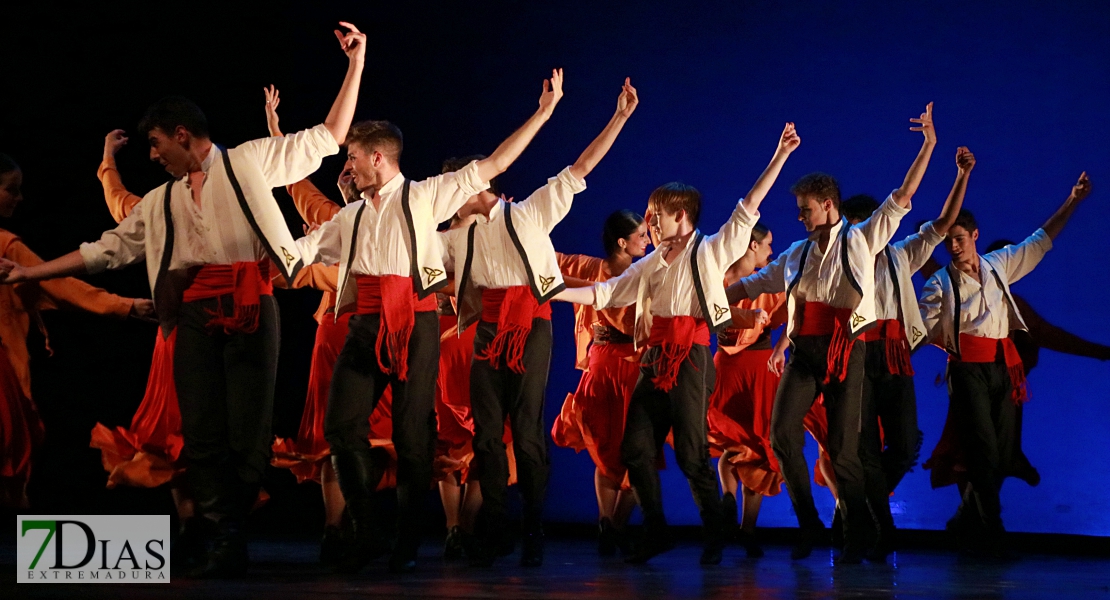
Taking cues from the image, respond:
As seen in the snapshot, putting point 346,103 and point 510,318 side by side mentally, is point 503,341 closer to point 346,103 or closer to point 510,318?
point 510,318

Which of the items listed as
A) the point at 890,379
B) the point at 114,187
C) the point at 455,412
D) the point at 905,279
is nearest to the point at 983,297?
the point at 905,279

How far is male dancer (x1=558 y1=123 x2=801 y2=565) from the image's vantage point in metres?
4.16

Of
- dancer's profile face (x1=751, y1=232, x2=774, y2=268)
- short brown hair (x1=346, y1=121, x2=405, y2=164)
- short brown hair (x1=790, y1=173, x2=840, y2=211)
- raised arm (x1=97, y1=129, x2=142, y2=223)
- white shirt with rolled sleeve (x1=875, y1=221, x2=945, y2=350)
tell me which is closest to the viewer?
short brown hair (x1=346, y1=121, x2=405, y2=164)

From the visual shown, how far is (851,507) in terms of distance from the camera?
14.1 feet

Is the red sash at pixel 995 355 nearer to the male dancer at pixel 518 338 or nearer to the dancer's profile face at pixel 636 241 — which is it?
the dancer's profile face at pixel 636 241

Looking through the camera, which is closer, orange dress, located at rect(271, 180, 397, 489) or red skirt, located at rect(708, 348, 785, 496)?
Result: orange dress, located at rect(271, 180, 397, 489)

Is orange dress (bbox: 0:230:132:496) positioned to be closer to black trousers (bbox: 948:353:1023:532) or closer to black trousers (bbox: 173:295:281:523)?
black trousers (bbox: 173:295:281:523)

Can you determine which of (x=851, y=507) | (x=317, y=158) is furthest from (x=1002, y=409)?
(x=317, y=158)

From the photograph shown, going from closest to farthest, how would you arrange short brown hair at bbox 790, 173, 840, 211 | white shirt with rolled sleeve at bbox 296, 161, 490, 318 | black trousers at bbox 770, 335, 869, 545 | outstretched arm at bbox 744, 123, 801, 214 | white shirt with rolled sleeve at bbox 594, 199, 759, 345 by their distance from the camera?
1. white shirt with rolled sleeve at bbox 296, 161, 490, 318
2. outstretched arm at bbox 744, 123, 801, 214
3. white shirt with rolled sleeve at bbox 594, 199, 759, 345
4. black trousers at bbox 770, 335, 869, 545
5. short brown hair at bbox 790, 173, 840, 211

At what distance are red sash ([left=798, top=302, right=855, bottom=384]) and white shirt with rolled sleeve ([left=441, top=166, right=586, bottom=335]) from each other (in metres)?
0.98

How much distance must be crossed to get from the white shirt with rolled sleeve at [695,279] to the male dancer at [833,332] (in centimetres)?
34

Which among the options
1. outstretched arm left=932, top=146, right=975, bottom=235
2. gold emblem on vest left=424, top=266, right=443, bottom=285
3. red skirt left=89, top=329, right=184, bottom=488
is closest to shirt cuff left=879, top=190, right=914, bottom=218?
outstretched arm left=932, top=146, right=975, bottom=235

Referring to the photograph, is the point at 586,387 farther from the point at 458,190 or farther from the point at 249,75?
the point at 249,75

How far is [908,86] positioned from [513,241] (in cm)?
263
